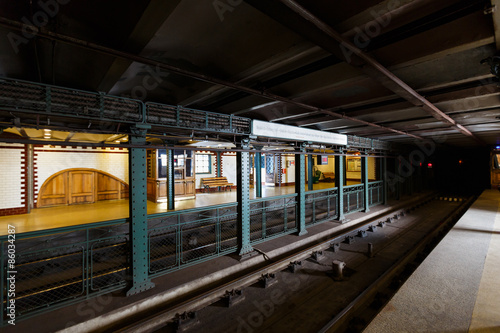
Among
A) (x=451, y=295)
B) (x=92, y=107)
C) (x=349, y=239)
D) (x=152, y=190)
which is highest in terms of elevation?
(x=92, y=107)

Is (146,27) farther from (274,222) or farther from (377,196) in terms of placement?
(377,196)

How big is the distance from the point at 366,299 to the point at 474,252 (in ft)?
9.40

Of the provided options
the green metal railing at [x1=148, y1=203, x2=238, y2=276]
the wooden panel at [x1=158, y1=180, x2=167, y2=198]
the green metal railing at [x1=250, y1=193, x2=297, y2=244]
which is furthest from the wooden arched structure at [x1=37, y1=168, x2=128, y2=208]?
the green metal railing at [x1=250, y1=193, x2=297, y2=244]

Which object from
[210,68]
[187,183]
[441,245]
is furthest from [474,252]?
[187,183]

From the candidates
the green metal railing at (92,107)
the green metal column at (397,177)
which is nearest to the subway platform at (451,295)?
the green metal railing at (92,107)

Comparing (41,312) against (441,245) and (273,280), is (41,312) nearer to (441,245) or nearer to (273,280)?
(273,280)

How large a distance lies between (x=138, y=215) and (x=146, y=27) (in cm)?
313

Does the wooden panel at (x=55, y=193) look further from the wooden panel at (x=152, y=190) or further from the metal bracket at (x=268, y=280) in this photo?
the metal bracket at (x=268, y=280)

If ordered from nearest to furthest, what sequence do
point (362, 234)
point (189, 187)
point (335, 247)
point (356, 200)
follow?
point (335, 247) < point (362, 234) < point (356, 200) < point (189, 187)

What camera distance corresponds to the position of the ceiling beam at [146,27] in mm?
1875

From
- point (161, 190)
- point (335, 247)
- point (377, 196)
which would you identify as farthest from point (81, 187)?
point (377, 196)

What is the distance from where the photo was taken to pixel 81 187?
35.9 ft

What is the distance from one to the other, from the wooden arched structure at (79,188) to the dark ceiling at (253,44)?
909cm

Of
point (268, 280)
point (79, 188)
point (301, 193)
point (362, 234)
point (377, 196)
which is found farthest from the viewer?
point (377, 196)
